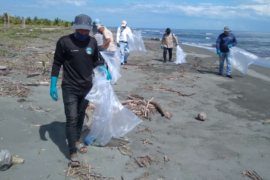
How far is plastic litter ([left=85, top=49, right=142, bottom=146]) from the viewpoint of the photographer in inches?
145

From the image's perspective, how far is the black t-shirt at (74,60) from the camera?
3275mm

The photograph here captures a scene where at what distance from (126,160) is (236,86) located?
6.34 m

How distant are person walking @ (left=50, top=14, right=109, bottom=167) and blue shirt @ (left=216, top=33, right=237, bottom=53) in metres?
7.64

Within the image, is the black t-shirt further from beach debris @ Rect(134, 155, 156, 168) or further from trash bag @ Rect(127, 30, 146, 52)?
trash bag @ Rect(127, 30, 146, 52)

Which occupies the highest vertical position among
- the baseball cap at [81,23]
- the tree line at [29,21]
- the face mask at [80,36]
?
the tree line at [29,21]

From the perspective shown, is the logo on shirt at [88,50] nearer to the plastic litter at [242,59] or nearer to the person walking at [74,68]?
the person walking at [74,68]

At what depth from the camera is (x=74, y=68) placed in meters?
3.36

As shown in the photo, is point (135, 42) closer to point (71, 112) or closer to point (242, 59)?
point (242, 59)

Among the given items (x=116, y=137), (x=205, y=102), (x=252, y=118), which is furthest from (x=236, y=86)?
(x=116, y=137)

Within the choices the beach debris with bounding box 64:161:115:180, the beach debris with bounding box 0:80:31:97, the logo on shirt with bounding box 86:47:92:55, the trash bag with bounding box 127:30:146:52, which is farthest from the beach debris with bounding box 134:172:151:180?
the trash bag with bounding box 127:30:146:52

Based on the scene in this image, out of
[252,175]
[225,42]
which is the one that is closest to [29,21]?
[225,42]

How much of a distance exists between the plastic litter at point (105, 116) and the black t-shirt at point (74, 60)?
9.4 inches

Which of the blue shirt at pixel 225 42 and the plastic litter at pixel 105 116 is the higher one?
the blue shirt at pixel 225 42

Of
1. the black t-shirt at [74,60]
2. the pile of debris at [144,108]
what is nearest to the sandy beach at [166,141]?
the pile of debris at [144,108]
